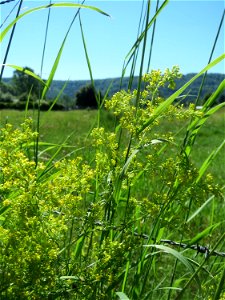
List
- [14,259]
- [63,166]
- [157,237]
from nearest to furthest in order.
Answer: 1. [14,259]
2. [63,166]
3. [157,237]

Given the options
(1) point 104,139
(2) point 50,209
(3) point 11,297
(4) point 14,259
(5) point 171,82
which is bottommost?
(3) point 11,297

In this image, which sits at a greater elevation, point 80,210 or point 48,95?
point 48,95

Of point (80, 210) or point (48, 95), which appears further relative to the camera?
point (48, 95)

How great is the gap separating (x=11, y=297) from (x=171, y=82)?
2.19ft

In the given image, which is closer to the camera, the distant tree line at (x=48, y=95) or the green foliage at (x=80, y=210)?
the green foliage at (x=80, y=210)

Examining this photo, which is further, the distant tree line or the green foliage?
the distant tree line

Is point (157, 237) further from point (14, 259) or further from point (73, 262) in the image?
point (14, 259)

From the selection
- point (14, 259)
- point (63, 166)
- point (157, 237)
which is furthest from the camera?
point (157, 237)

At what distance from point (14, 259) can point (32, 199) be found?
0.45 ft

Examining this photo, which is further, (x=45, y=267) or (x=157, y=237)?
(x=157, y=237)

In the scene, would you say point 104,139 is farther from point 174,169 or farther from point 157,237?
point 157,237

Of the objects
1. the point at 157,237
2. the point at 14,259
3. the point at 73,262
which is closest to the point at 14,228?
the point at 14,259

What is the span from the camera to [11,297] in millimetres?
1146

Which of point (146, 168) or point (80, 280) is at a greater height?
point (146, 168)
